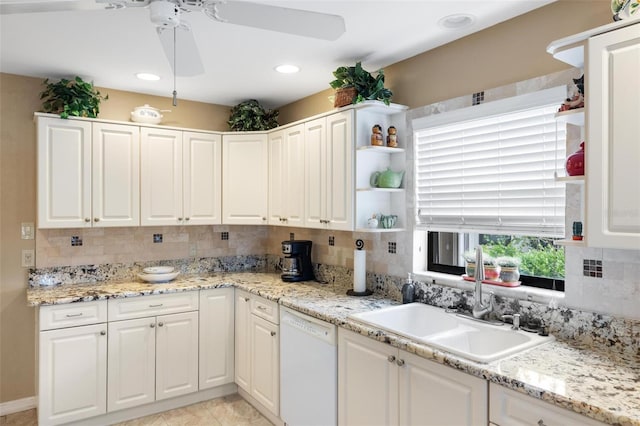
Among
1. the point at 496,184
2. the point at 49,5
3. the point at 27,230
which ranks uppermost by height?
the point at 49,5

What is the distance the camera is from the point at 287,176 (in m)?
3.54

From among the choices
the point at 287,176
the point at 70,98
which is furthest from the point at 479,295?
the point at 70,98

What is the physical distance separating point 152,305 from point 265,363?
3.16 ft

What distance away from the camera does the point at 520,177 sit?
7.33ft

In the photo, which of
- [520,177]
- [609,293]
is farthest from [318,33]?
[609,293]

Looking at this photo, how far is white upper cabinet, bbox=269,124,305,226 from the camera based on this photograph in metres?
3.37

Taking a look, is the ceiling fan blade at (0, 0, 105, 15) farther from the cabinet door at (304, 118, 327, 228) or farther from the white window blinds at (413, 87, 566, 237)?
the white window blinds at (413, 87, 566, 237)

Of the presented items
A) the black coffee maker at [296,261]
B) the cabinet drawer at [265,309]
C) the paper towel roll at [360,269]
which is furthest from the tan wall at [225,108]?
the cabinet drawer at [265,309]

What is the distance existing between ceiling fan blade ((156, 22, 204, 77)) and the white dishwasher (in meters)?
1.61

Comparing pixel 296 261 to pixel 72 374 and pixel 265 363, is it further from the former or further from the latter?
pixel 72 374

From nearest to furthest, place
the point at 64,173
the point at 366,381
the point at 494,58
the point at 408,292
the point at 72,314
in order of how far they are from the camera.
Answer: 1. the point at 366,381
2. the point at 494,58
3. the point at 408,292
4. the point at 72,314
5. the point at 64,173

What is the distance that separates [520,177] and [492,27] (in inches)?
33.5

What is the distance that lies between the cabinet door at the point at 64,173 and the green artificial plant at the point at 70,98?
8 cm

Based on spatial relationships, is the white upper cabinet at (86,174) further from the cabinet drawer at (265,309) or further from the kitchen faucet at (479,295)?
the kitchen faucet at (479,295)
